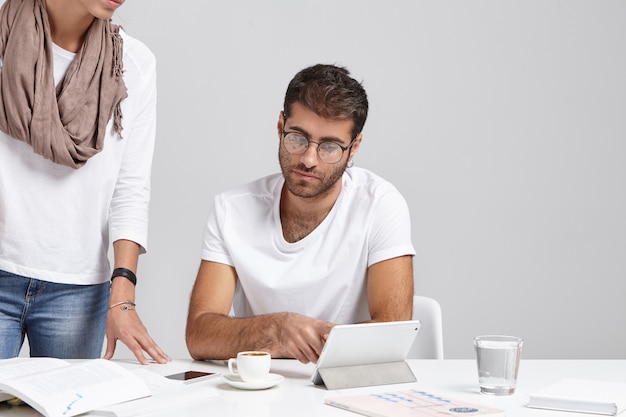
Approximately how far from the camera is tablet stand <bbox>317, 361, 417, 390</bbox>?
1461 mm

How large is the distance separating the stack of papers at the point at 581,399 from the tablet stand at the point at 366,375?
Answer: 11.1 inches

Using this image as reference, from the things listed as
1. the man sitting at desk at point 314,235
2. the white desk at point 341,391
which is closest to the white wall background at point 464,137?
the man sitting at desk at point 314,235

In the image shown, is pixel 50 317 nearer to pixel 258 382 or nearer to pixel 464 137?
pixel 258 382

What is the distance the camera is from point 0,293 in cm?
184

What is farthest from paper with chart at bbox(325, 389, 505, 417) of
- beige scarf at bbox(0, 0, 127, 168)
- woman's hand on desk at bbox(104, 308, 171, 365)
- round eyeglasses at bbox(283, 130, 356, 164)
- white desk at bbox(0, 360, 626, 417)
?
beige scarf at bbox(0, 0, 127, 168)

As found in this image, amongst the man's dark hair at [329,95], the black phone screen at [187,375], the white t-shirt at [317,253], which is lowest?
the black phone screen at [187,375]

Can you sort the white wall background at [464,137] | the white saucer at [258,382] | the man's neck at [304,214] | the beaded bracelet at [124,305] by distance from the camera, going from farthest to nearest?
the white wall background at [464,137] < the man's neck at [304,214] < the beaded bracelet at [124,305] < the white saucer at [258,382]

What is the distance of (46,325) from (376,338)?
882 millimetres

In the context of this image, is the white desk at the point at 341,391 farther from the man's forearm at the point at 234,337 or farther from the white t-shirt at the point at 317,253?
the white t-shirt at the point at 317,253

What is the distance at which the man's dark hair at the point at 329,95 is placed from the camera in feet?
6.63

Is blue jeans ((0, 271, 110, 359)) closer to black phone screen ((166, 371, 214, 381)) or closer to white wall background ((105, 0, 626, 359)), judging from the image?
black phone screen ((166, 371, 214, 381))

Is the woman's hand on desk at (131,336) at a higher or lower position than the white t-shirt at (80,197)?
lower

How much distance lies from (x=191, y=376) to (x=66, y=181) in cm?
66

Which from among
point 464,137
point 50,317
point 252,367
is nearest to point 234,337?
point 252,367
